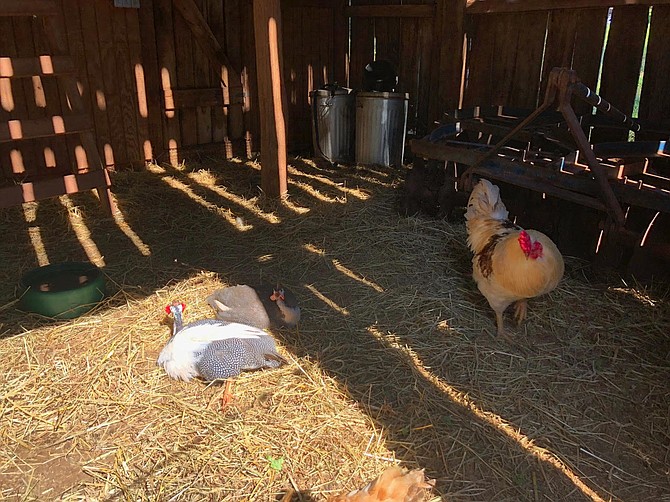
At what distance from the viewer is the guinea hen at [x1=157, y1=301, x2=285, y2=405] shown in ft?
9.88

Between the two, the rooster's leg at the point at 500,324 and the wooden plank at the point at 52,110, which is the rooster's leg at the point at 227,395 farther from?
the wooden plank at the point at 52,110

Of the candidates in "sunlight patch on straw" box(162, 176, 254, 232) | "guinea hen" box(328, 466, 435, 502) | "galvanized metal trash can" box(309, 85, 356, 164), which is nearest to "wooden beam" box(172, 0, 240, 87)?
"galvanized metal trash can" box(309, 85, 356, 164)

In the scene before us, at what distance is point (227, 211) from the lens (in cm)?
567

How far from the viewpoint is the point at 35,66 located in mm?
4777

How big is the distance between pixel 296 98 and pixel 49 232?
4.26 metres

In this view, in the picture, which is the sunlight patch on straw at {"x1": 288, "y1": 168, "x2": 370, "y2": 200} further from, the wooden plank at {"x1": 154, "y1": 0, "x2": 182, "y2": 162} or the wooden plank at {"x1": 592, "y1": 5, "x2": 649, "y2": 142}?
the wooden plank at {"x1": 592, "y1": 5, "x2": 649, "y2": 142}

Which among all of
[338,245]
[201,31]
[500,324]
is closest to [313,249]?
[338,245]

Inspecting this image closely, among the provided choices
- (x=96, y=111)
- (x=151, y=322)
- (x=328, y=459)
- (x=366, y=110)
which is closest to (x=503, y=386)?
(x=328, y=459)

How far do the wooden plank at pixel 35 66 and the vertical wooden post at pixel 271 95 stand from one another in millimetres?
1770

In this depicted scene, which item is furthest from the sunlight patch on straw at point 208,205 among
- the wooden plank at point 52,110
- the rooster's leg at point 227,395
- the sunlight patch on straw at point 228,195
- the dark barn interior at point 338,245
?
the rooster's leg at point 227,395

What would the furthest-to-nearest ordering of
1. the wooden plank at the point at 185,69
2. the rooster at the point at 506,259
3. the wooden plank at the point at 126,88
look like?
1. the wooden plank at the point at 185,69
2. the wooden plank at the point at 126,88
3. the rooster at the point at 506,259

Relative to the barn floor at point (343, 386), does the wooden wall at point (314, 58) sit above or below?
above

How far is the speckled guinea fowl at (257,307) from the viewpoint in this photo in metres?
3.49

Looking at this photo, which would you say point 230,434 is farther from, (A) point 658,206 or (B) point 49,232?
(B) point 49,232
